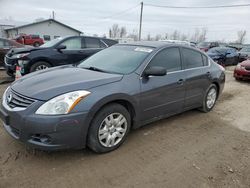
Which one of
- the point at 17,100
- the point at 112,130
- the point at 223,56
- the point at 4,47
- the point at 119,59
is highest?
the point at 119,59

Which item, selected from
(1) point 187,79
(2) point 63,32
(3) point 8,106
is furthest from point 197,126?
(2) point 63,32

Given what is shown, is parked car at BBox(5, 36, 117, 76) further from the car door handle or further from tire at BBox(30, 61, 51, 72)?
the car door handle

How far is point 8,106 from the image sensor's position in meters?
2.79

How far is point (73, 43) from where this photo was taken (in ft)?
24.4

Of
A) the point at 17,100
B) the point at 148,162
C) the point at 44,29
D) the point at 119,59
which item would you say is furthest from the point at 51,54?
the point at 44,29

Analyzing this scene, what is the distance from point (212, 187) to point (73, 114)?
184 centimetres

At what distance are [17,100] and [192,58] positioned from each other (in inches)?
132

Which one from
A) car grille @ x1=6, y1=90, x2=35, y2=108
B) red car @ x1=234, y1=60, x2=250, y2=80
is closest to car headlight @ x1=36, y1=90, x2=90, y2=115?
car grille @ x1=6, y1=90, x2=35, y2=108

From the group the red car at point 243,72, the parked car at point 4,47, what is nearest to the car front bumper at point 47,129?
the parked car at point 4,47

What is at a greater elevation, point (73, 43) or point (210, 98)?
point (73, 43)

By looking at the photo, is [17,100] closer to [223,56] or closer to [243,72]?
[243,72]

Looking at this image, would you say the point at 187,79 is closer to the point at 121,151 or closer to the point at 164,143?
the point at 164,143

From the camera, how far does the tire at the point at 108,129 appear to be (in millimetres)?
2842

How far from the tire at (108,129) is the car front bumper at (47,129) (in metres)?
0.18
